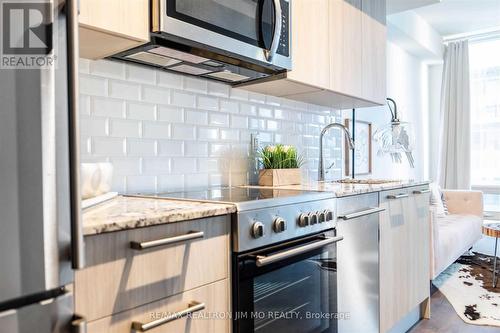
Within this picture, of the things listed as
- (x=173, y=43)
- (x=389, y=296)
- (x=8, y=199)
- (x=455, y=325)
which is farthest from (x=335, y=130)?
(x=8, y=199)

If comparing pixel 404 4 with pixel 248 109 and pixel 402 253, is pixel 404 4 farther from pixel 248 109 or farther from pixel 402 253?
pixel 402 253

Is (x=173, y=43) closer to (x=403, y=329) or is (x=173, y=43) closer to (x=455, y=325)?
(x=403, y=329)

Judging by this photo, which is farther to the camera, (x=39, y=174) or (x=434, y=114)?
(x=434, y=114)

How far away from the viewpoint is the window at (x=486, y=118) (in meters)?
5.16

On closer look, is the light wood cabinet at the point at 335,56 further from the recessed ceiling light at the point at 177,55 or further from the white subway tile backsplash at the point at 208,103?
the recessed ceiling light at the point at 177,55

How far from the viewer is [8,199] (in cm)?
67

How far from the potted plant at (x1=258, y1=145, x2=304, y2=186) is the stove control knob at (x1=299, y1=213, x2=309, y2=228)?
594 millimetres

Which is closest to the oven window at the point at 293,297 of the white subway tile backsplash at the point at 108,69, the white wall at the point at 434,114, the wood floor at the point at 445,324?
the white subway tile backsplash at the point at 108,69

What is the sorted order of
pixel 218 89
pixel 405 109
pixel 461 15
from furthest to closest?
pixel 405 109
pixel 461 15
pixel 218 89

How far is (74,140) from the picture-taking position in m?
0.76

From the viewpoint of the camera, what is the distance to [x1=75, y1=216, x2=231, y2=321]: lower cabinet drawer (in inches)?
33.6

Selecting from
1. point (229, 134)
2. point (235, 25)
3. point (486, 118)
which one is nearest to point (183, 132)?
point (229, 134)

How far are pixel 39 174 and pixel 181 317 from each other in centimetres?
55

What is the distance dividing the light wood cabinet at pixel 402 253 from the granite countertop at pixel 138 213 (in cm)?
131
